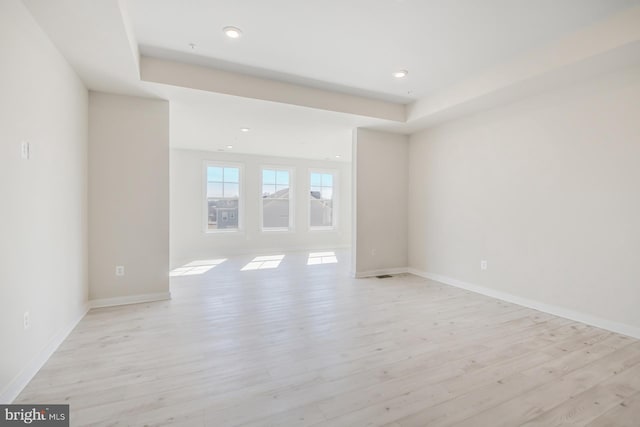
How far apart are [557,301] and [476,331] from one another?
1.22m

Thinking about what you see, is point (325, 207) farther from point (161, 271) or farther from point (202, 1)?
point (202, 1)

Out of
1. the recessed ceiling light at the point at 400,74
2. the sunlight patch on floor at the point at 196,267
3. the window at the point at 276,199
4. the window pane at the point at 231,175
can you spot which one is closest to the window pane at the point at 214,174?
the window pane at the point at 231,175

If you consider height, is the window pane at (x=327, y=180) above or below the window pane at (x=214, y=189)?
above

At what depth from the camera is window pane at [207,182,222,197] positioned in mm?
6918

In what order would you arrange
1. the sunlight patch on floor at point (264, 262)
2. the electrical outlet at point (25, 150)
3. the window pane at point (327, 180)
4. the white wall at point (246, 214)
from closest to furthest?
the electrical outlet at point (25, 150) < the sunlight patch on floor at point (264, 262) < the white wall at point (246, 214) < the window pane at point (327, 180)

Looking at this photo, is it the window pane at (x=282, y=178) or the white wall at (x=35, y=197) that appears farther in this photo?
the window pane at (x=282, y=178)

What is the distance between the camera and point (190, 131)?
5.03m

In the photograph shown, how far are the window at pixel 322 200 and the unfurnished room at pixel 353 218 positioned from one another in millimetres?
3181

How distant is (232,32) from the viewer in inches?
103

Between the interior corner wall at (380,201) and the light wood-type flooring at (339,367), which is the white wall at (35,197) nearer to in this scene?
the light wood-type flooring at (339,367)

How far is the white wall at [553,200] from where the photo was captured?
2.73 meters

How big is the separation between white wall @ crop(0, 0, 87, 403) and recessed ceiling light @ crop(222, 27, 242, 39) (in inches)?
52.3

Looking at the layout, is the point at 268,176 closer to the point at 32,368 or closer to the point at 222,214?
the point at 222,214

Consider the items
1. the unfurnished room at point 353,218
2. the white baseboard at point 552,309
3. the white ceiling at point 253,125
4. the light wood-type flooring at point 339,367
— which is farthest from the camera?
the white ceiling at point 253,125
